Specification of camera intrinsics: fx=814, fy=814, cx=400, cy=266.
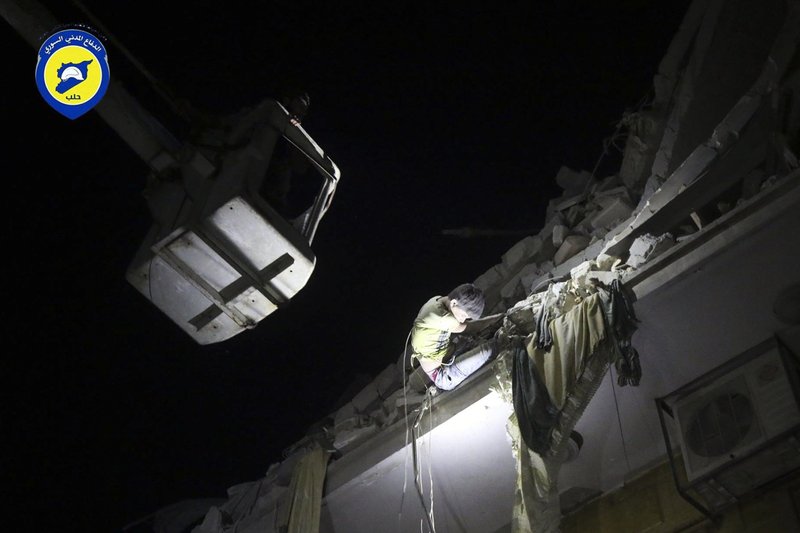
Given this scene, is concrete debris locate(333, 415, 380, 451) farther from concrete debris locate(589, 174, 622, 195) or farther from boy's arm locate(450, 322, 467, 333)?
concrete debris locate(589, 174, 622, 195)

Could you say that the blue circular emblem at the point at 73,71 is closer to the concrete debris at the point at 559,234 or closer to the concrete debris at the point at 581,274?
the concrete debris at the point at 559,234

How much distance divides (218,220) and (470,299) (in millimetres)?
2407

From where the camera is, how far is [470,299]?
7551 millimetres

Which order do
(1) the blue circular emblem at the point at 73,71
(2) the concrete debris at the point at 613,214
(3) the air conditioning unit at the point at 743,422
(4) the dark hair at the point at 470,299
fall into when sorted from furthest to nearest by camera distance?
(2) the concrete debris at the point at 613,214 < (1) the blue circular emblem at the point at 73,71 < (4) the dark hair at the point at 470,299 < (3) the air conditioning unit at the point at 743,422

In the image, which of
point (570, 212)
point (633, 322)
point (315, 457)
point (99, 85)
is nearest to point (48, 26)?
point (99, 85)

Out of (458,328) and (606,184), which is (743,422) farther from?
(606,184)

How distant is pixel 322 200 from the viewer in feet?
27.3

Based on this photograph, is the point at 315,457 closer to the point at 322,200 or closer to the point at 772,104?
the point at 322,200

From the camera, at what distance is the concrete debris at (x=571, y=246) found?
8164 mm

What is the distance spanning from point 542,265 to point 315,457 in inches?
120

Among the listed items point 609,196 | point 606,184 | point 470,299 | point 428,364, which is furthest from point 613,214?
point 428,364

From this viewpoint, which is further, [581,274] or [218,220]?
[218,220]

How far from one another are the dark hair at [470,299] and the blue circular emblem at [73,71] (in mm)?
4006

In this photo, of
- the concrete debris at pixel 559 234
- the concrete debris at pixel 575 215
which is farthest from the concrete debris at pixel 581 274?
the concrete debris at pixel 575 215
